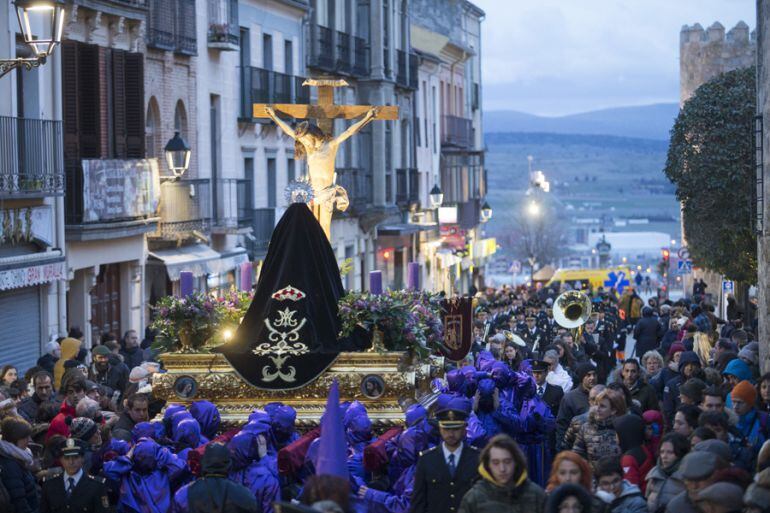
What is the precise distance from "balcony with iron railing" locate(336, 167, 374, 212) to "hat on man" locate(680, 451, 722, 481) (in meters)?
32.2

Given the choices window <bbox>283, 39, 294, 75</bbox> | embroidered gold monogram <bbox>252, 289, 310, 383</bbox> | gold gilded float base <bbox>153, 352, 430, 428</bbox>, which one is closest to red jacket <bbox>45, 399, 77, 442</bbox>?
gold gilded float base <bbox>153, 352, 430, 428</bbox>

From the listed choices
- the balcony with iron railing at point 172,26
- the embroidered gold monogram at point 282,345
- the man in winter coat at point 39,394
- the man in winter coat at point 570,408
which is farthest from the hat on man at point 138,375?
the balcony with iron railing at point 172,26

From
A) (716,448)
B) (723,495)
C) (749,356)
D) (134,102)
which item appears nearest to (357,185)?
(134,102)

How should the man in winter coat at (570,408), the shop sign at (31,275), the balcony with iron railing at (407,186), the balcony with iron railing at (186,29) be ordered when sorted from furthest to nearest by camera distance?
the balcony with iron railing at (407,186), the balcony with iron railing at (186,29), the shop sign at (31,275), the man in winter coat at (570,408)

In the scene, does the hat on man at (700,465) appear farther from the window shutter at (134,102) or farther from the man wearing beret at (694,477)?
the window shutter at (134,102)

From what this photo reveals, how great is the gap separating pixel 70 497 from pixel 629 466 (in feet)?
12.6

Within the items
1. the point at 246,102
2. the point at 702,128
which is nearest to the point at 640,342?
the point at 702,128

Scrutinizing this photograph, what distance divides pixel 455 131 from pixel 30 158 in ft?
131

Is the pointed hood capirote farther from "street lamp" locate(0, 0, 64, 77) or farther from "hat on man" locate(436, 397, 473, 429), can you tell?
"hat on man" locate(436, 397, 473, 429)

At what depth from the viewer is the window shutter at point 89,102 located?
2745 centimetres

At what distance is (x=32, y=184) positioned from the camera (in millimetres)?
24438

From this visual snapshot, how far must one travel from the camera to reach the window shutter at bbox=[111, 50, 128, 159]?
2850cm

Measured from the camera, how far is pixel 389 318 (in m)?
15.4

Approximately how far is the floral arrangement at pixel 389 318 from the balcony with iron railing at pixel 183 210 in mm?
15384
